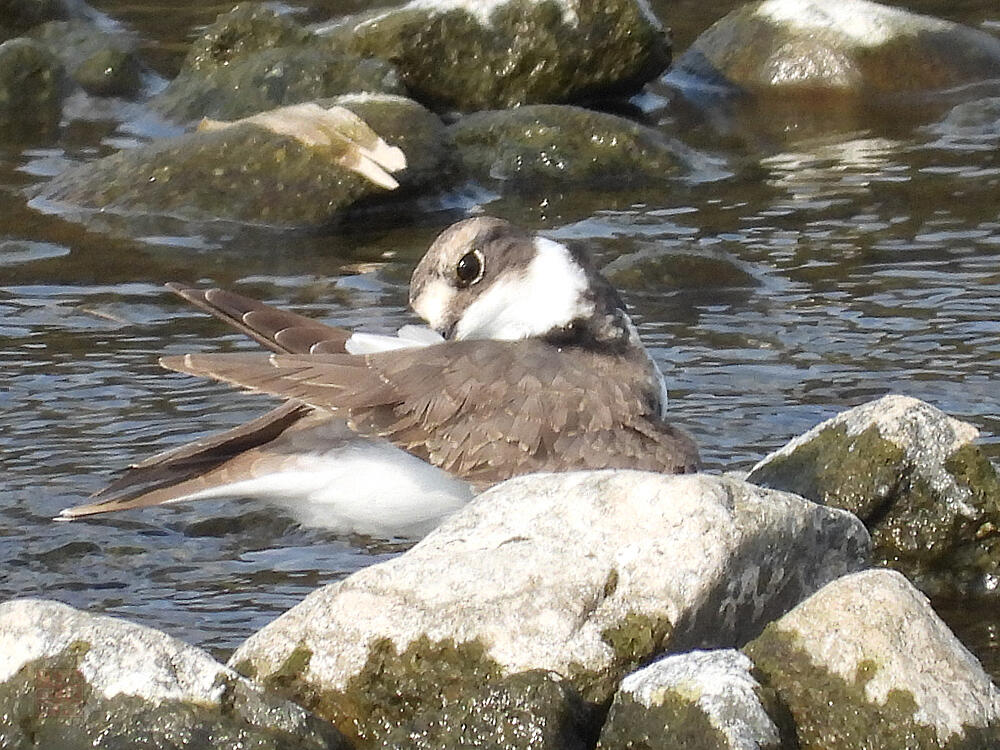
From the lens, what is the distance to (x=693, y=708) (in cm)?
341

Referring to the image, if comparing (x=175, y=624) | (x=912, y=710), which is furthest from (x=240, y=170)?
(x=912, y=710)

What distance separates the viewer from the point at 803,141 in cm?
1043

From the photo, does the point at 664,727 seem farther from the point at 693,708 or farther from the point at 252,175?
the point at 252,175

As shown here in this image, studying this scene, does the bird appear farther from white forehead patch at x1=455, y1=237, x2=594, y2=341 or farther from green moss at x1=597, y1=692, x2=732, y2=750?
green moss at x1=597, y1=692, x2=732, y2=750

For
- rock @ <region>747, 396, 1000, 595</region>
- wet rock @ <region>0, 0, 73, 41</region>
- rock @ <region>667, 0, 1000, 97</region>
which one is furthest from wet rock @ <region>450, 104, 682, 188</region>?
rock @ <region>747, 396, 1000, 595</region>

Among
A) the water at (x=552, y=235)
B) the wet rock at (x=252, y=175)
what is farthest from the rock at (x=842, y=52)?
the wet rock at (x=252, y=175)

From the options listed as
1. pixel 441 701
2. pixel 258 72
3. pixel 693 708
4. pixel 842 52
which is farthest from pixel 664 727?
pixel 842 52

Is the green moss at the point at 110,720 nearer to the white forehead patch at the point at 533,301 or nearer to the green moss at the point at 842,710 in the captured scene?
the green moss at the point at 842,710

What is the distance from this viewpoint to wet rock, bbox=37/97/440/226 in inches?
346

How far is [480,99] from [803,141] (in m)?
1.84

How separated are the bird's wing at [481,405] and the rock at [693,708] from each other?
54.3 inches

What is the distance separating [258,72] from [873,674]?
7.35m

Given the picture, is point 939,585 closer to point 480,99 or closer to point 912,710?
point 912,710

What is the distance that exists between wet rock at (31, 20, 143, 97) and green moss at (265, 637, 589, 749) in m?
8.20
